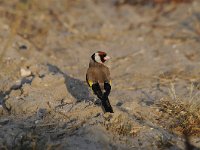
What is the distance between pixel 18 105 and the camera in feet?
20.3

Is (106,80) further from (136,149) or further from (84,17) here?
(84,17)

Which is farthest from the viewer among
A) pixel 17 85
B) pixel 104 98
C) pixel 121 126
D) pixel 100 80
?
pixel 17 85

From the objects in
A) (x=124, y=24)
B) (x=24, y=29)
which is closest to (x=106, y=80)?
(x=24, y=29)

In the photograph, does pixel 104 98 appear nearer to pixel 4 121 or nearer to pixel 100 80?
pixel 100 80

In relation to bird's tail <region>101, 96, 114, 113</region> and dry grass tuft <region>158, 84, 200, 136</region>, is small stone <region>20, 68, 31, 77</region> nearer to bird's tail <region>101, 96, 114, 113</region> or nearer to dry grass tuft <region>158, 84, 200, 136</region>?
bird's tail <region>101, 96, 114, 113</region>

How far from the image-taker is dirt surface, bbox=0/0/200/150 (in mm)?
5449

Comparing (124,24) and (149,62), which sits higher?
(124,24)

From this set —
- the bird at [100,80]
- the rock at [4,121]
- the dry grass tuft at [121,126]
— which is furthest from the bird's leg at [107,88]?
the rock at [4,121]

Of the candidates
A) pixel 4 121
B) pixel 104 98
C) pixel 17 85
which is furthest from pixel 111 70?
pixel 4 121

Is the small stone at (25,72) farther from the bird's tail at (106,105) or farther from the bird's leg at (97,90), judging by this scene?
the bird's tail at (106,105)

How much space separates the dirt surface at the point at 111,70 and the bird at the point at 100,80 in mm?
143

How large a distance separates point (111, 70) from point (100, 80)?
2124 millimetres

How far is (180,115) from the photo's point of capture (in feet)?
19.5

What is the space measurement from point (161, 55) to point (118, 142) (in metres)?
4.00
